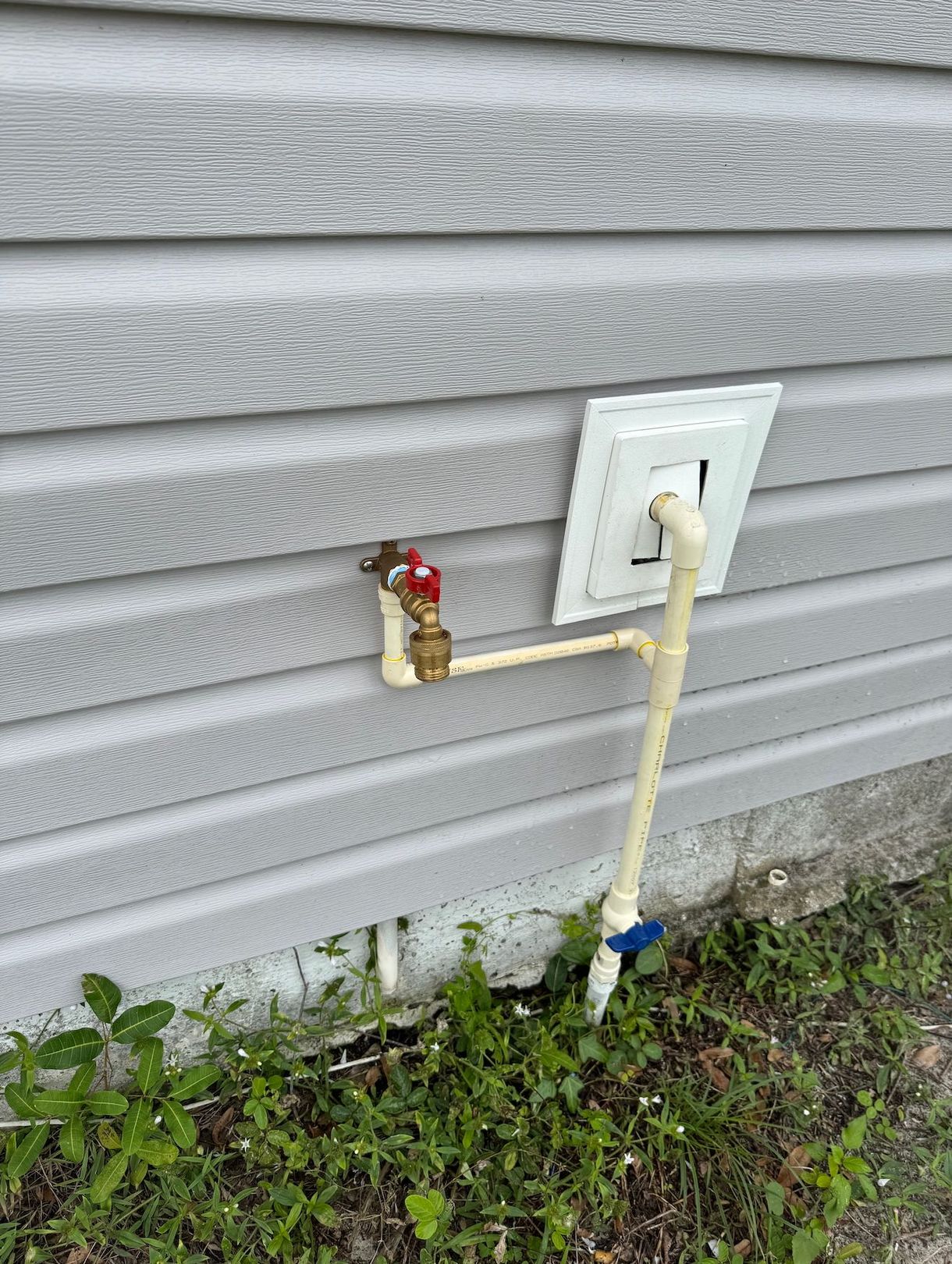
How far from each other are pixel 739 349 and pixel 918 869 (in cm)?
196

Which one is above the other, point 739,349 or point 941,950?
point 739,349

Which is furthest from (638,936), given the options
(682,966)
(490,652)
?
(490,652)

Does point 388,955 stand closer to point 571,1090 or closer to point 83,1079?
point 571,1090

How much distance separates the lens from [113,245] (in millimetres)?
842

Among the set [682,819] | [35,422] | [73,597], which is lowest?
[682,819]

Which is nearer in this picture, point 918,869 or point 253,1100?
point 253,1100

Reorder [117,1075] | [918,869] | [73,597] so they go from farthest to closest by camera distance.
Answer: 1. [918,869]
2. [117,1075]
3. [73,597]

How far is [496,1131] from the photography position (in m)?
1.67

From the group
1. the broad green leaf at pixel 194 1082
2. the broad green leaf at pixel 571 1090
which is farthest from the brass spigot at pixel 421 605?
the broad green leaf at pixel 571 1090

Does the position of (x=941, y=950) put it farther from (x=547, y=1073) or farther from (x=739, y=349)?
(x=739, y=349)

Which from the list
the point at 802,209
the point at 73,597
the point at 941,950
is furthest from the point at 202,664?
the point at 941,950

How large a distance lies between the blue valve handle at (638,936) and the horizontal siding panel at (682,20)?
158 centimetres

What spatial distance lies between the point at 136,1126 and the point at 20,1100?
0.22m

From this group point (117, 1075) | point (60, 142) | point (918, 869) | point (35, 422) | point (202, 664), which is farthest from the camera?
point (918, 869)
